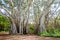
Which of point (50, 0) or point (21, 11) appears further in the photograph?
point (21, 11)

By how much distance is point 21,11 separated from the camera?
1357 cm

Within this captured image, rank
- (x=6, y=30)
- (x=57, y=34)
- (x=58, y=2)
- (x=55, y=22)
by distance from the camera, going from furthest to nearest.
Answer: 1. (x=6, y=30)
2. (x=55, y=22)
3. (x=58, y=2)
4. (x=57, y=34)

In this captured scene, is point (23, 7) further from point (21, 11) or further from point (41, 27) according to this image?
point (41, 27)

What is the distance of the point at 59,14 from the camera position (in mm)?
17250

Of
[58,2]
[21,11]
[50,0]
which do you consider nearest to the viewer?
[50,0]

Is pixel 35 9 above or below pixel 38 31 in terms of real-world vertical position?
above

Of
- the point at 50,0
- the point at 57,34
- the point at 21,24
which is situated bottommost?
the point at 57,34

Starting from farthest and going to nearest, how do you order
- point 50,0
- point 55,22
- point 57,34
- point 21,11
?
point 55,22, point 21,11, point 50,0, point 57,34

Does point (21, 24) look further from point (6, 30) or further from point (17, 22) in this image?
point (6, 30)

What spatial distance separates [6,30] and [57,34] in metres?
8.78

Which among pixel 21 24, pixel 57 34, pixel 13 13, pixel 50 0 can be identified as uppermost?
pixel 50 0

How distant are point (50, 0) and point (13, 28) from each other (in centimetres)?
Answer: 402

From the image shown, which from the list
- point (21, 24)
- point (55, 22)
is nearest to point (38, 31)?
point (21, 24)

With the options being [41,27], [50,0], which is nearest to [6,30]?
[41,27]
